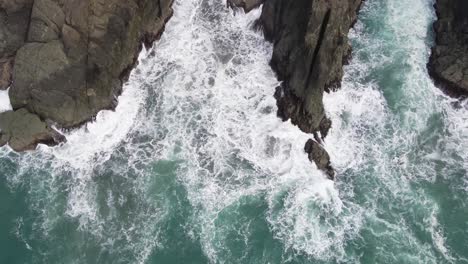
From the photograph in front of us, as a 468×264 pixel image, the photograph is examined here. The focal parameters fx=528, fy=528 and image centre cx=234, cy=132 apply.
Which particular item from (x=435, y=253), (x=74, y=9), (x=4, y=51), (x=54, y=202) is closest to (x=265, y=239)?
(x=435, y=253)

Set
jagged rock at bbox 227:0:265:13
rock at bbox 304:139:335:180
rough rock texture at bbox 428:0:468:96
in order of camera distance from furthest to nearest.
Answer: jagged rock at bbox 227:0:265:13 → rough rock texture at bbox 428:0:468:96 → rock at bbox 304:139:335:180

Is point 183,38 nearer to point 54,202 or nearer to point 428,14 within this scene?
point 54,202

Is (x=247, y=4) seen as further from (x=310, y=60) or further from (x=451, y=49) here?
(x=451, y=49)

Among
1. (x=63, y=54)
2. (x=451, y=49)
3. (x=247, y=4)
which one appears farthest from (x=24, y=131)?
(x=451, y=49)

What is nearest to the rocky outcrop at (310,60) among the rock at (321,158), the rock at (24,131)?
the rock at (321,158)

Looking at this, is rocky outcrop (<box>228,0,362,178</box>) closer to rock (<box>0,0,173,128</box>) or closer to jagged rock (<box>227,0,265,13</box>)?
jagged rock (<box>227,0,265,13</box>)

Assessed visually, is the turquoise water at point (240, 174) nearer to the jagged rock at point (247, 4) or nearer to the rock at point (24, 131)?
the rock at point (24, 131)

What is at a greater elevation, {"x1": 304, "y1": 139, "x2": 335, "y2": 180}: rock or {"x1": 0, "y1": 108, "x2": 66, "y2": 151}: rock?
{"x1": 304, "y1": 139, "x2": 335, "y2": 180}: rock

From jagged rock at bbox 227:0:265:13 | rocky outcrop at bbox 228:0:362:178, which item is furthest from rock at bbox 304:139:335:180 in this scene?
jagged rock at bbox 227:0:265:13
